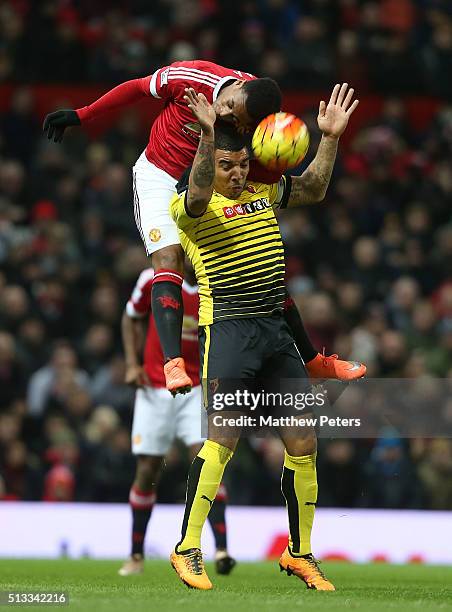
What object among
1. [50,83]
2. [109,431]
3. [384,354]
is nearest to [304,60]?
[50,83]

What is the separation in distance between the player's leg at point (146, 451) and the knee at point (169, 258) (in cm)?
235

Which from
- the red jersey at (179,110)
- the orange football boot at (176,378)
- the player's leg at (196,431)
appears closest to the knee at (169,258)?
the red jersey at (179,110)

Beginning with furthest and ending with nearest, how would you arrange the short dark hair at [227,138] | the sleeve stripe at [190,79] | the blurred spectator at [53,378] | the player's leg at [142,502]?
the blurred spectator at [53,378] < the player's leg at [142,502] < the sleeve stripe at [190,79] < the short dark hair at [227,138]

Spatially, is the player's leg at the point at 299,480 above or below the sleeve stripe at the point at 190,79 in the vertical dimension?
below

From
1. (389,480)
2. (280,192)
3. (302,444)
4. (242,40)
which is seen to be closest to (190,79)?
(280,192)

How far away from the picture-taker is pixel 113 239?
Result: 51.4 ft

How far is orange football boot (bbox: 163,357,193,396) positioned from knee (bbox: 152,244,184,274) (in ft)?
2.04

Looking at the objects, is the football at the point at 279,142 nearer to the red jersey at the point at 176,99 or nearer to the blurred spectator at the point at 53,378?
the red jersey at the point at 176,99

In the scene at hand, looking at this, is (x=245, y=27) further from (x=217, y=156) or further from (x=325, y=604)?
(x=325, y=604)

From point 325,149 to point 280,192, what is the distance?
14.0 inches

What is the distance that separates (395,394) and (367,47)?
26.5ft

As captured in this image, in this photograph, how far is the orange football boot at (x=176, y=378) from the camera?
7461 millimetres

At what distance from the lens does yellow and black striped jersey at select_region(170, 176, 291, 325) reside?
7.54 m

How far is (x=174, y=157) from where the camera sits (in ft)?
27.2
